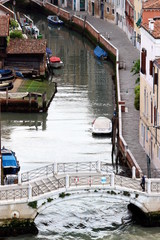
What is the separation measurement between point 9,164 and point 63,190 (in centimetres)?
947

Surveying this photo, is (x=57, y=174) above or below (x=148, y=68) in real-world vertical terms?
below

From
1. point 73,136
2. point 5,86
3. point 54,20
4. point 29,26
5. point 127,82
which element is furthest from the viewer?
point 54,20

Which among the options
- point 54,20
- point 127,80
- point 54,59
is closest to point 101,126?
point 127,80

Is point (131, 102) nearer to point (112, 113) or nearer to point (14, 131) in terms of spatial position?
point (112, 113)

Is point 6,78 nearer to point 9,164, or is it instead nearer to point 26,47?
point 26,47

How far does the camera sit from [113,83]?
292ft

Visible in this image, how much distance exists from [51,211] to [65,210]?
0.71 metres

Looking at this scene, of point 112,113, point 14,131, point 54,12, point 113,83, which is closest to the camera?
point 14,131

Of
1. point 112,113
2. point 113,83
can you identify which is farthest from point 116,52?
point 112,113

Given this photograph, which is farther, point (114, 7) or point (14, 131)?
point (114, 7)

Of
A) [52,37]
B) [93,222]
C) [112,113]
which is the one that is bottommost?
[93,222]

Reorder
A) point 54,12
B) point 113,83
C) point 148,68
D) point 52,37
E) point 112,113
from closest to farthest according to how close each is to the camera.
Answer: point 148,68 → point 112,113 → point 113,83 → point 52,37 → point 54,12

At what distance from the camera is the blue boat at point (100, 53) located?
3920 inches

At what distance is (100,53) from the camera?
99.9m
